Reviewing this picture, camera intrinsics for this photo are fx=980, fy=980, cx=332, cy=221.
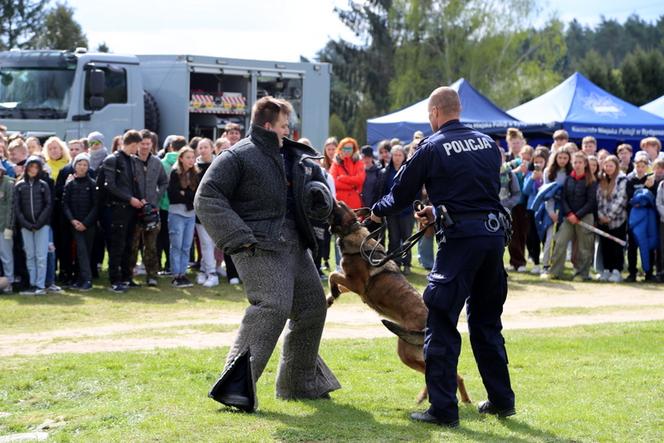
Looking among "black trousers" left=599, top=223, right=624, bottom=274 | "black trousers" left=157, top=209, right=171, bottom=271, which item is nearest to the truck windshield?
"black trousers" left=157, top=209, right=171, bottom=271

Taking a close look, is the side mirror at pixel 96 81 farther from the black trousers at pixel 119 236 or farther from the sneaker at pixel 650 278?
the sneaker at pixel 650 278

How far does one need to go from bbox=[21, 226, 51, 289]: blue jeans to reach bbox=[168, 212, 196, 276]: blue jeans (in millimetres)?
1748

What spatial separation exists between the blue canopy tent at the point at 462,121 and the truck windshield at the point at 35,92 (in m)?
8.76

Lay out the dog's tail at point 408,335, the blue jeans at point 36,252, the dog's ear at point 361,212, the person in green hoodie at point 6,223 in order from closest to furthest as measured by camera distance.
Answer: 1. the dog's tail at point 408,335
2. the dog's ear at point 361,212
3. the person in green hoodie at point 6,223
4. the blue jeans at point 36,252

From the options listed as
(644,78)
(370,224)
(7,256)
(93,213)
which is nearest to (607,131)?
(93,213)

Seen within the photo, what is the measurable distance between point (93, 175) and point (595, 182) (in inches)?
302

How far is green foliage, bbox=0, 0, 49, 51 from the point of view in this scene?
55031mm

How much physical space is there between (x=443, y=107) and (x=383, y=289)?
4.93 ft

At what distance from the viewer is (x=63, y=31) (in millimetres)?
50531

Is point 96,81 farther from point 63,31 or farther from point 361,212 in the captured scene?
point 63,31

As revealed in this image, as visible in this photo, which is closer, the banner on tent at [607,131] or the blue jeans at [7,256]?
the blue jeans at [7,256]

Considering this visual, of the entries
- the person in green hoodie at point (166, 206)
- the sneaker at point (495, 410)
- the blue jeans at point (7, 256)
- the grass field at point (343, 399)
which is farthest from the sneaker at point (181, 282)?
the sneaker at point (495, 410)

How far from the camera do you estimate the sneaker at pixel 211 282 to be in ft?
46.3

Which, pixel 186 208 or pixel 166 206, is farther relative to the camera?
pixel 166 206
